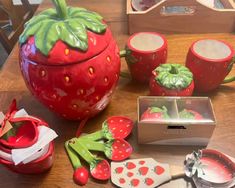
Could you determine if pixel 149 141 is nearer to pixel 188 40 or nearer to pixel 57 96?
pixel 57 96

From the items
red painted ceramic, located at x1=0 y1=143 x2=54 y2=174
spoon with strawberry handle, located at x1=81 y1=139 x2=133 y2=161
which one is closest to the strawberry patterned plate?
spoon with strawberry handle, located at x1=81 y1=139 x2=133 y2=161

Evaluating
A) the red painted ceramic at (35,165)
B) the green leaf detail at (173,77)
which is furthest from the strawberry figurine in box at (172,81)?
the red painted ceramic at (35,165)

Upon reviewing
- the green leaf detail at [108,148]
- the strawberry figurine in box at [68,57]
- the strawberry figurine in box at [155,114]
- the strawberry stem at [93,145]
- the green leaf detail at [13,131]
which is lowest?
the green leaf detail at [108,148]

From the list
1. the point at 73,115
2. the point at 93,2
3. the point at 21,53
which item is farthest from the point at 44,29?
the point at 93,2

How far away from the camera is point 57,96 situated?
0.46m

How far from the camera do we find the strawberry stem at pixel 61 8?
0.44m

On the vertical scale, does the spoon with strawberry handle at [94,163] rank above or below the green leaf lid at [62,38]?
below

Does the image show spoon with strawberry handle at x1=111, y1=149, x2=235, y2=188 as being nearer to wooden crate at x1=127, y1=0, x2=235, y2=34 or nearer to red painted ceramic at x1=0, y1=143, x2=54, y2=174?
red painted ceramic at x1=0, y1=143, x2=54, y2=174

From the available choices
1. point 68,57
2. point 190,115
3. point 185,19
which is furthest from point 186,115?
point 185,19

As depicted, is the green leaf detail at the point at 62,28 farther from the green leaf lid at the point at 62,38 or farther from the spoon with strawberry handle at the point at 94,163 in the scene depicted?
the spoon with strawberry handle at the point at 94,163

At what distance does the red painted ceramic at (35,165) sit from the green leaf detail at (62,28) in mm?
156

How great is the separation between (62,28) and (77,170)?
8.9 inches

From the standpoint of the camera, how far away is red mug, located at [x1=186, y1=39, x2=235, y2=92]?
20.9 inches

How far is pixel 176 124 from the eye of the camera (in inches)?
17.9
